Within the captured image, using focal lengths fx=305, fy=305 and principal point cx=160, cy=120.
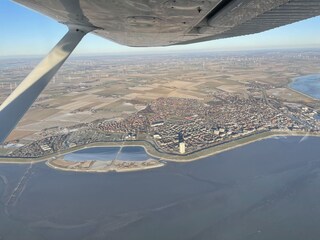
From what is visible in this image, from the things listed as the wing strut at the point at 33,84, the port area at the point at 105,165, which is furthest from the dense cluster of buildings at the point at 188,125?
the wing strut at the point at 33,84

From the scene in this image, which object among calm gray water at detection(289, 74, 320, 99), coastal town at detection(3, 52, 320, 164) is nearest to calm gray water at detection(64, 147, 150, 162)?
coastal town at detection(3, 52, 320, 164)

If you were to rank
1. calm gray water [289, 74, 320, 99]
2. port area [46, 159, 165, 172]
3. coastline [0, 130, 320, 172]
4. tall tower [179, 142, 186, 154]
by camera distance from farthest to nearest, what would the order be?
calm gray water [289, 74, 320, 99] < tall tower [179, 142, 186, 154] < coastline [0, 130, 320, 172] < port area [46, 159, 165, 172]

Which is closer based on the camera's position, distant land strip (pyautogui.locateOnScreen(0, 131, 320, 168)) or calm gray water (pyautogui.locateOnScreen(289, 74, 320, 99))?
distant land strip (pyautogui.locateOnScreen(0, 131, 320, 168))

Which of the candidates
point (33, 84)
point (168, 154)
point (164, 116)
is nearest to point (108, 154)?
point (168, 154)

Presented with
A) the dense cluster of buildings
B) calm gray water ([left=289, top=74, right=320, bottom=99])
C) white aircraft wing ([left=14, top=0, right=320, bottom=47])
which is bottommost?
calm gray water ([left=289, top=74, right=320, bottom=99])

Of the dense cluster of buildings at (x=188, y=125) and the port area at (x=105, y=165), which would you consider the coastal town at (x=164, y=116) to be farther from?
the port area at (x=105, y=165)

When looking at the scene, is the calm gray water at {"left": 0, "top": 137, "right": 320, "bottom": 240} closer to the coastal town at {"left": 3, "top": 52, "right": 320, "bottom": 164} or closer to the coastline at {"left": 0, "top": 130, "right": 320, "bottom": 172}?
the coastline at {"left": 0, "top": 130, "right": 320, "bottom": 172}
